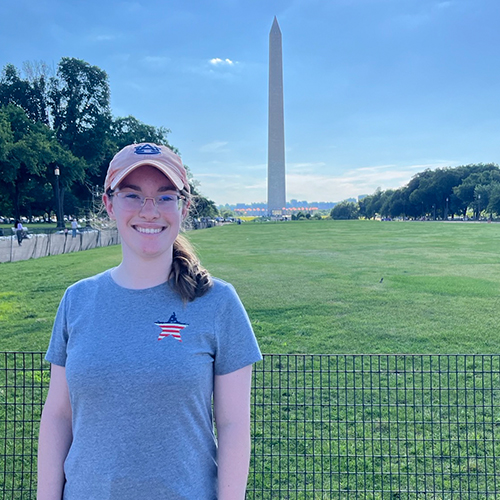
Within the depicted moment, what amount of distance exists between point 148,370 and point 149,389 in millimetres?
65

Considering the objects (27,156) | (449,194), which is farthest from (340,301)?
(449,194)

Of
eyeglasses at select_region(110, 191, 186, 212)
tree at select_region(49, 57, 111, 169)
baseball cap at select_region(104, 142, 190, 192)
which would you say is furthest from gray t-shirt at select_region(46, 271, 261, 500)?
tree at select_region(49, 57, 111, 169)

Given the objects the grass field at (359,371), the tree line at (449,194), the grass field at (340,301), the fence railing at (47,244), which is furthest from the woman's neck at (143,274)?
the tree line at (449,194)

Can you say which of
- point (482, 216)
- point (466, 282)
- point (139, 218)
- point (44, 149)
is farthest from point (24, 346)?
Answer: point (482, 216)

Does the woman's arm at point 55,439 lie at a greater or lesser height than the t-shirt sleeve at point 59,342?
lesser

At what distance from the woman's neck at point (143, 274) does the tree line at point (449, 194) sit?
92.0 m

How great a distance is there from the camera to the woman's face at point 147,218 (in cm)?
192

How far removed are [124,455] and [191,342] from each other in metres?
0.45

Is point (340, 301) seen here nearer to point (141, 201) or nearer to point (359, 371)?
point (359, 371)

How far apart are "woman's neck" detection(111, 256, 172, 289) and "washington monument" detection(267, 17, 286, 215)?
7175cm

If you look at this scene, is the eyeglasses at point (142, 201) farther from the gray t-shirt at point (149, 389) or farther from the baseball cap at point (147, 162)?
the gray t-shirt at point (149, 389)

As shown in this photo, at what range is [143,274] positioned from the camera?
6.29ft

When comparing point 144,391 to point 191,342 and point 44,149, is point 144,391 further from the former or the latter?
point 44,149

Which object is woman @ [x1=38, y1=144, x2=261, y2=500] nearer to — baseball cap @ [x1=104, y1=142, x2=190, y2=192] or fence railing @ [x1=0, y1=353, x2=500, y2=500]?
baseball cap @ [x1=104, y1=142, x2=190, y2=192]
